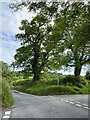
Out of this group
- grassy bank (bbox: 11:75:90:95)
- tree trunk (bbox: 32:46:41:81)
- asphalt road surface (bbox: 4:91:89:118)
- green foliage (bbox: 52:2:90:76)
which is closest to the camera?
asphalt road surface (bbox: 4:91:89:118)

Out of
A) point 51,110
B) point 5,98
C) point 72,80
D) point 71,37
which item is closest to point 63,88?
point 72,80

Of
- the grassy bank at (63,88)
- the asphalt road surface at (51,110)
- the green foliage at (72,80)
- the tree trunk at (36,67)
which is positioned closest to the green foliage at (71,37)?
the green foliage at (72,80)

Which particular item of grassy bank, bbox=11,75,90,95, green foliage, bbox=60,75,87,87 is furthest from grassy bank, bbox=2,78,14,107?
green foliage, bbox=60,75,87,87

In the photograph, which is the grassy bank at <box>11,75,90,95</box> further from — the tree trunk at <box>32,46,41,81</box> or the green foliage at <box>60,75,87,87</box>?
the tree trunk at <box>32,46,41,81</box>

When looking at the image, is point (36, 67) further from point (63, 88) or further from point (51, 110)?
point (51, 110)

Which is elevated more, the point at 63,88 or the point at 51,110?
the point at 51,110

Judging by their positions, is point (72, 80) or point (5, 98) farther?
point (72, 80)

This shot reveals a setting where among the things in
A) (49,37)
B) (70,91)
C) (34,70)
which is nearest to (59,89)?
(70,91)

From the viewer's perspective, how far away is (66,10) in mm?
6348

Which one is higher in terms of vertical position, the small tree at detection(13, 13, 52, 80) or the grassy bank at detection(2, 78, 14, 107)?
the small tree at detection(13, 13, 52, 80)

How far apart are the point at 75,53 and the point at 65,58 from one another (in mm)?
1571

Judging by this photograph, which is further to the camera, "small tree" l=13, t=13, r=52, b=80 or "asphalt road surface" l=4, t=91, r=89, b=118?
"small tree" l=13, t=13, r=52, b=80

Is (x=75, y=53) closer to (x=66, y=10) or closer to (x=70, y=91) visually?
(x=70, y=91)

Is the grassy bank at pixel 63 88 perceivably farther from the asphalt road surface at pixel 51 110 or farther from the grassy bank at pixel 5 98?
the asphalt road surface at pixel 51 110
